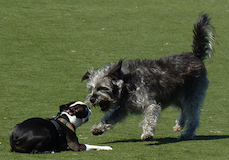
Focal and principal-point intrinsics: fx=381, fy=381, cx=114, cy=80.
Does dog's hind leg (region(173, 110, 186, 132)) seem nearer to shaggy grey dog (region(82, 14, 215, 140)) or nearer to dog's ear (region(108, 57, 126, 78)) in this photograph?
shaggy grey dog (region(82, 14, 215, 140))

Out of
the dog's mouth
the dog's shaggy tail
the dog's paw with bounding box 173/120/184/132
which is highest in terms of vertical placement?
the dog's shaggy tail

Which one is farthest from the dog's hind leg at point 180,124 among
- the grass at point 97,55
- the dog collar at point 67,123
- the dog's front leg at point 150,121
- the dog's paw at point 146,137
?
the dog collar at point 67,123

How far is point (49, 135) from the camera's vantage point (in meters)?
5.50

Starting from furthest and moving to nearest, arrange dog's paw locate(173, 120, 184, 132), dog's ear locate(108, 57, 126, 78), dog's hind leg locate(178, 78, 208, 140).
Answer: dog's paw locate(173, 120, 184, 132), dog's hind leg locate(178, 78, 208, 140), dog's ear locate(108, 57, 126, 78)

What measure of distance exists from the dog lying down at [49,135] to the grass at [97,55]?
18cm

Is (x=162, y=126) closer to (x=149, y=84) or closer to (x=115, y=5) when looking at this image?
(x=149, y=84)

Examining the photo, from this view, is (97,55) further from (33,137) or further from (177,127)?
(33,137)

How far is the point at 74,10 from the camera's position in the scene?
571 inches

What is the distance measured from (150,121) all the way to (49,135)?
1729 mm

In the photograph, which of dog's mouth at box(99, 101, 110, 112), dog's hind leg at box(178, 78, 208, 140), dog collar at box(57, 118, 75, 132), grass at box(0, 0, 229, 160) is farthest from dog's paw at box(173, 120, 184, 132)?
dog collar at box(57, 118, 75, 132)

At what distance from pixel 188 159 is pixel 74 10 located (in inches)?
408

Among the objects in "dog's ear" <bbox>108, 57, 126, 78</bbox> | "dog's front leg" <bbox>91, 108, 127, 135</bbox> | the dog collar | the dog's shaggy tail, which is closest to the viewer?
the dog collar

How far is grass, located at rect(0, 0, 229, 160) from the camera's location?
20.5ft

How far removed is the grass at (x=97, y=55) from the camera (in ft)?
20.5
